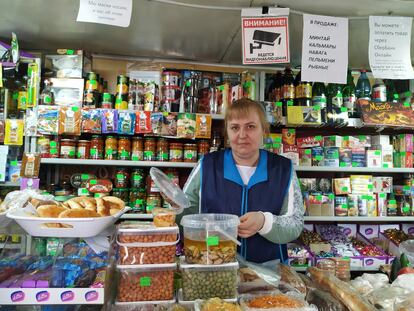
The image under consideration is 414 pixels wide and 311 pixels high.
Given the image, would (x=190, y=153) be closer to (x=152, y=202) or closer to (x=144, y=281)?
(x=152, y=202)

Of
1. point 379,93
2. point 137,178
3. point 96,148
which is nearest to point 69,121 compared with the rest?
point 96,148

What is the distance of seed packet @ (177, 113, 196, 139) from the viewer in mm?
2697

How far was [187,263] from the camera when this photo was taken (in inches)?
48.3

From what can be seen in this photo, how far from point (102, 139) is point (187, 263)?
1.77 m

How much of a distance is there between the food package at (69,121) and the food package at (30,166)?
289 mm

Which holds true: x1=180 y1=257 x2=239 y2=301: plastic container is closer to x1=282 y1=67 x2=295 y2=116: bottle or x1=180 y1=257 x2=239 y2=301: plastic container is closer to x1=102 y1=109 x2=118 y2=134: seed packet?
x1=102 y1=109 x2=118 y2=134: seed packet

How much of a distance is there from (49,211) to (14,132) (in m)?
1.84

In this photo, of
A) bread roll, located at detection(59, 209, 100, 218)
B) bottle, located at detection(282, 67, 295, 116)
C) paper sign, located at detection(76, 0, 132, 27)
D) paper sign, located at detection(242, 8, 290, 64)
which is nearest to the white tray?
bread roll, located at detection(59, 209, 100, 218)

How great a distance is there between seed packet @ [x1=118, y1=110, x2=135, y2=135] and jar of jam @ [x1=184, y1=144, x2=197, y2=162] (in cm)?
45

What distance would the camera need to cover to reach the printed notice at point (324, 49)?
6.84ft

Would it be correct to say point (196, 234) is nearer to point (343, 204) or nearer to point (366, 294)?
point (366, 294)

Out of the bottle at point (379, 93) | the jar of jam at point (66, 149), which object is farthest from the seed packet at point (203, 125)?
the bottle at point (379, 93)

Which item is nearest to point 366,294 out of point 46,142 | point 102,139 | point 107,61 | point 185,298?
point 185,298

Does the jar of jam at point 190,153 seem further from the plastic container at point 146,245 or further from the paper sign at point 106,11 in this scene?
the plastic container at point 146,245
